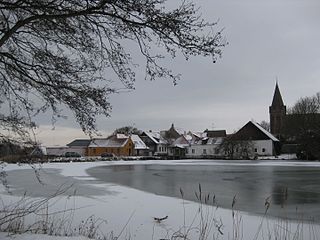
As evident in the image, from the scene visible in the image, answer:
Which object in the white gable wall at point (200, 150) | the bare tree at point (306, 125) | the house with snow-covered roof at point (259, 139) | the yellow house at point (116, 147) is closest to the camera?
the bare tree at point (306, 125)

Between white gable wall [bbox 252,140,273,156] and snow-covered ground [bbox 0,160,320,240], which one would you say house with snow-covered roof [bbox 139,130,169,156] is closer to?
white gable wall [bbox 252,140,273,156]

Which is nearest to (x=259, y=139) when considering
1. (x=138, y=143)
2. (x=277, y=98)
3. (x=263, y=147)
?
(x=263, y=147)

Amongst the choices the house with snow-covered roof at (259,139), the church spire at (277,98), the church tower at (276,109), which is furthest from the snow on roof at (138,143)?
the church spire at (277,98)

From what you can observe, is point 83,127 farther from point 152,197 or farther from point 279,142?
point 279,142

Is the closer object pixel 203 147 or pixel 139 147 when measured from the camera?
pixel 203 147

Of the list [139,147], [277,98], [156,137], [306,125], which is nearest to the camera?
[306,125]

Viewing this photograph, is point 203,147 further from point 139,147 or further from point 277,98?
point 277,98

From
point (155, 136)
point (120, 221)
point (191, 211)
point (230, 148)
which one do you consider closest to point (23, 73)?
point (120, 221)

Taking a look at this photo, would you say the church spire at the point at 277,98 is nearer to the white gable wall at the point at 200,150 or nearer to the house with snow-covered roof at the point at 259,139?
the white gable wall at the point at 200,150

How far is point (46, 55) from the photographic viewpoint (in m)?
7.00

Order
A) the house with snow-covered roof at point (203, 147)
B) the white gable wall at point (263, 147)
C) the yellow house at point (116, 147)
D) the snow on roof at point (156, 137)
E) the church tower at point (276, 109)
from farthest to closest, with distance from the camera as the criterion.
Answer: the snow on roof at point (156, 137) → the church tower at point (276, 109) → the yellow house at point (116, 147) → the house with snow-covered roof at point (203, 147) → the white gable wall at point (263, 147)

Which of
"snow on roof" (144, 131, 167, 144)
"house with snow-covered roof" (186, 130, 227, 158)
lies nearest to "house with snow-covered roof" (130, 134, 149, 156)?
"snow on roof" (144, 131, 167, 144)

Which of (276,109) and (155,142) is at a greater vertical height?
(276,109)

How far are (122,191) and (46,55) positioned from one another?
11.1m
